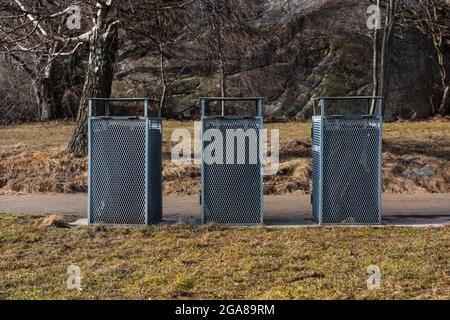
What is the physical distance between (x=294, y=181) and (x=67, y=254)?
6405 mm

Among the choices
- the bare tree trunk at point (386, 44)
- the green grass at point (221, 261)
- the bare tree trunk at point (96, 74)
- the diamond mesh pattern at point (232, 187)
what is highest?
the bare tree trunk at point (386, 44)

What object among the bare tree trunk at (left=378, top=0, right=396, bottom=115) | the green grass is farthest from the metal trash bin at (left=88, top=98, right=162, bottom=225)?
the bare tree trunk at (left=378, top=0, right=396, bottom=115)

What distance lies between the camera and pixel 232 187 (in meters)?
9.51

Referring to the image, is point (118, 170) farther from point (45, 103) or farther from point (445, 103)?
point (445, 103)

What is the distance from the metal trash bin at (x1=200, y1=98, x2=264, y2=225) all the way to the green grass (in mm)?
426

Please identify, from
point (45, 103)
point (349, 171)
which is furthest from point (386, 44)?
point (45, 103)

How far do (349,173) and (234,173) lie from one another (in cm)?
165

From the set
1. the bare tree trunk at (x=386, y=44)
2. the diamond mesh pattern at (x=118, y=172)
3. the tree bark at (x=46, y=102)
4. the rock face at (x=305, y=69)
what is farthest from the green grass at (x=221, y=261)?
the rock face at (x=305, y=69)

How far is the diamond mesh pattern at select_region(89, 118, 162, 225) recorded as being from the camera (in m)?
Answer: 9.43

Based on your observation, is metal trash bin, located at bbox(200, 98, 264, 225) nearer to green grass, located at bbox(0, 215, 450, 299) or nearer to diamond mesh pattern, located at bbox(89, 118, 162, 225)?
green grass, located at bbox(0, 215, 450, 299)

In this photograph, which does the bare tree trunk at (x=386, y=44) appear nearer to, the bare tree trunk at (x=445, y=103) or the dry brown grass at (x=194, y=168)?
the dry brown grass at (x=194, y=168)

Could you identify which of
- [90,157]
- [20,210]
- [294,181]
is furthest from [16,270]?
[294,181]

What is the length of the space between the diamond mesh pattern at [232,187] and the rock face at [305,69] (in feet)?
46.3

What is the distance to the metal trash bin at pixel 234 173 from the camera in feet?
30.9
